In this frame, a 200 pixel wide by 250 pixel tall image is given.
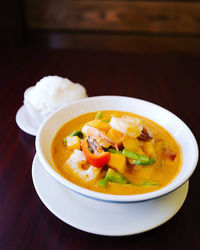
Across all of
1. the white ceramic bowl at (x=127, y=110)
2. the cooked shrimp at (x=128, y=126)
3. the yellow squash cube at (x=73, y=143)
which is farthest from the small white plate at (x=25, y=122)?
the cooked shrimp at (x=128, y=126)

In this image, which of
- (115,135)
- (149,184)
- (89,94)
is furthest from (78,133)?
(89,94)

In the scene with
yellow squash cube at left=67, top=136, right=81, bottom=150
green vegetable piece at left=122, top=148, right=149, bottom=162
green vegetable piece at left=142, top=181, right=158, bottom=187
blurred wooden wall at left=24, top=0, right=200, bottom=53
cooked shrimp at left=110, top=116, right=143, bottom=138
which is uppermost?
cooked shrimp at left=110, top=116, right=143, bottom=138

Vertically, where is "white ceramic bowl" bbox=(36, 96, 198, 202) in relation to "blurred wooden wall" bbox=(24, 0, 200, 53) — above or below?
above

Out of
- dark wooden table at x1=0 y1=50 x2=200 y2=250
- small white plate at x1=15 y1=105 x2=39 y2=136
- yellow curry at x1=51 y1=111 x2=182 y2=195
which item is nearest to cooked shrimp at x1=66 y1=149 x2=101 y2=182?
yellow curry at x1=51 y1=111 x2=182 y2=195

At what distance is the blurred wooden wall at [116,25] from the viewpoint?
4.37 metres

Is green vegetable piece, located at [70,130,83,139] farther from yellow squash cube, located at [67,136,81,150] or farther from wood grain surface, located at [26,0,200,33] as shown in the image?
wood grain surface, located at [26,0,200,33]

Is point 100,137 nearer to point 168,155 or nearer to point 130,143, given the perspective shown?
point 130,143

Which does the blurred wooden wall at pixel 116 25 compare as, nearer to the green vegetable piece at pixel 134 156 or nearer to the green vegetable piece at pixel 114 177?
the green vegetable piece at pixel 134 156

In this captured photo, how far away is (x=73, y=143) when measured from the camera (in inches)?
53.6

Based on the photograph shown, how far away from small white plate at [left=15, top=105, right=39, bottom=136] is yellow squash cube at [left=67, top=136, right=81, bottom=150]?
359 millimetres

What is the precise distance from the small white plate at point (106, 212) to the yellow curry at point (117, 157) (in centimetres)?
6

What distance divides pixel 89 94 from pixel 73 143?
870mm

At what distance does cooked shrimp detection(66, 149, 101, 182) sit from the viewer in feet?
3.86

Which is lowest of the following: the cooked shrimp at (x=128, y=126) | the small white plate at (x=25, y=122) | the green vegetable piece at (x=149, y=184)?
the small white plate at (x=25, y=122)
